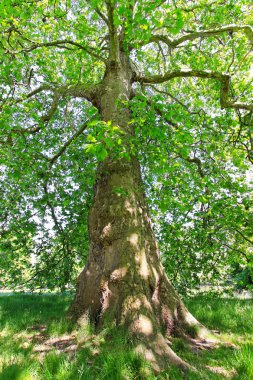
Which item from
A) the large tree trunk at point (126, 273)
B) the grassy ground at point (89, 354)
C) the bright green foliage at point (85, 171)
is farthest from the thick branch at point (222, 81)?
the grassy ground at point (89, 354)

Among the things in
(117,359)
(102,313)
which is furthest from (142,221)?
(117,359)

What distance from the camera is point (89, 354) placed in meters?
3.15

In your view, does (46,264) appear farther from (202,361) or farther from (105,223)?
(202,361)

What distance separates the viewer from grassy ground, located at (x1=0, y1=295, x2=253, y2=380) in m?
2.64

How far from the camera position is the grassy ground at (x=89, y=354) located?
2.64m

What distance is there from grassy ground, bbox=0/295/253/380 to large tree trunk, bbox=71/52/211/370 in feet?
1.03

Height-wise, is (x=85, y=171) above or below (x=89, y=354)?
above

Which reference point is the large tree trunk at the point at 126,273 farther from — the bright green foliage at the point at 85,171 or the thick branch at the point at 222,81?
the thick branch at the point at 222,81

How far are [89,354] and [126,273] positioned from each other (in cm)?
118

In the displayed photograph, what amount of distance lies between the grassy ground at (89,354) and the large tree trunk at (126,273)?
0.31 m

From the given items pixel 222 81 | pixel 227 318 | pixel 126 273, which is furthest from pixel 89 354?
pixel 222 81

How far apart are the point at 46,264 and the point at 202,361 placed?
5.62 meters

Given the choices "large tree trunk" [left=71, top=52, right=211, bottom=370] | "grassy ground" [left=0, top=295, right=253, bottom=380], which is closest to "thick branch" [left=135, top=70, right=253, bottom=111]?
"large tree trunk" [left=71, top=52, right=211, bottom=370]

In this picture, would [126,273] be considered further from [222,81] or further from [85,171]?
[222,81]
